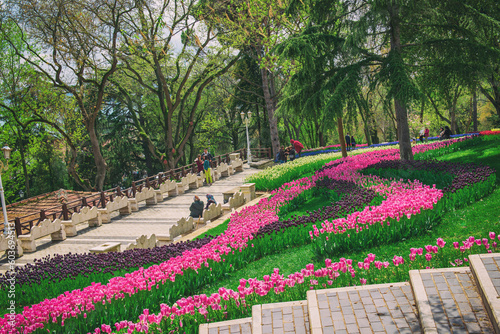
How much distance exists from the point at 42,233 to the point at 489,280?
51.0ft

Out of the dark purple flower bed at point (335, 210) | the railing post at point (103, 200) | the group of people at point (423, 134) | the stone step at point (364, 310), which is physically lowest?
the stone step at point (364, 310)

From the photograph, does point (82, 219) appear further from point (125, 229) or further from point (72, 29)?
point (72, 29)

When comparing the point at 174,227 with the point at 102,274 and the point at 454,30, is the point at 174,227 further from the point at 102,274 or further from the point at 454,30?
the point at 454,30

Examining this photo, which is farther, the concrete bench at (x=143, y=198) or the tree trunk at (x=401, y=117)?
the concrete bench at (x=143, y=198)

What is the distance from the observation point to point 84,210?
17656 millimetres

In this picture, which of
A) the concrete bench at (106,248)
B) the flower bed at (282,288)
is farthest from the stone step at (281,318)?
the concrete bench at (106,248)

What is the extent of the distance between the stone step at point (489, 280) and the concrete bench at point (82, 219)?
15623mm

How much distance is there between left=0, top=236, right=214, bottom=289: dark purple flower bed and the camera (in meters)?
9.22

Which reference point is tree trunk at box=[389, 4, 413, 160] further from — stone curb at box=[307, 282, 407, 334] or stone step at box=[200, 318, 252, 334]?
stone step at box=[200, 318, 252, 334]

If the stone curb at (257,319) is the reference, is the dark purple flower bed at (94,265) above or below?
below

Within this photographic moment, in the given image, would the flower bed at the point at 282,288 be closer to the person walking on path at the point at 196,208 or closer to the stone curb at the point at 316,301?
the stone curb at the point at 316,301

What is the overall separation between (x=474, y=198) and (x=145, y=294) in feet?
23.0

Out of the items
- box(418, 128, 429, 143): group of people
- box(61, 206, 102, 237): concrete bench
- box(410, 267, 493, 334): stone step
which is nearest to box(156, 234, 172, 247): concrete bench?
box(61, 206, 102, 237): concrete bench

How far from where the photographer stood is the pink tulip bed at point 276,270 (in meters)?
5.50
